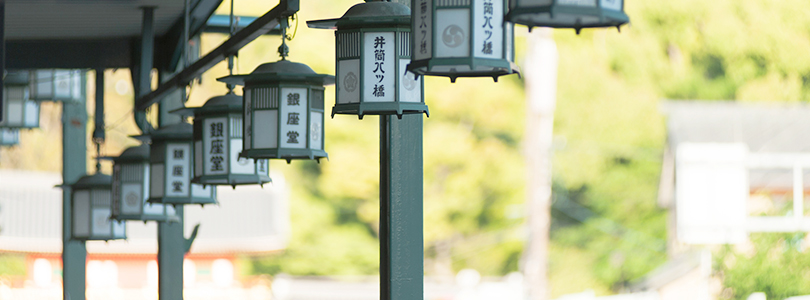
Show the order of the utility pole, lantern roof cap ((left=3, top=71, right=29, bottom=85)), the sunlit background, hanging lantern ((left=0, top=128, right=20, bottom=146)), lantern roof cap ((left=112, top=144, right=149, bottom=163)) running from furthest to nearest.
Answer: the sunlit background, the utility pole, hanging lantern ((left=0, top=128, right=20, bottom=146)), lantern roof cap ((left=3, top=71, right=29, bottom=85)), lantern roof cap ((left=112, top=144, right=149, bottom=163))

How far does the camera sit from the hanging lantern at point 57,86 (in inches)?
336

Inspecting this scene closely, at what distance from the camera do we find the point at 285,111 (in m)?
3.77

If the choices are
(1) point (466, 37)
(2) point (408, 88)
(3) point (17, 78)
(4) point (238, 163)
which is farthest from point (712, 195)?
(1) point (466, 37)

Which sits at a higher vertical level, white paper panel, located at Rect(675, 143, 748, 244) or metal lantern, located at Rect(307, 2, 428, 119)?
metal lantern, located at Rect(307, 2, 428, 119)

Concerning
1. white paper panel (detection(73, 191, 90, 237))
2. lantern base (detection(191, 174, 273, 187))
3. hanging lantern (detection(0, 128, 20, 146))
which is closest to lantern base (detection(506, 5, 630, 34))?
lantern base (detection(191, 174, 273, 187))

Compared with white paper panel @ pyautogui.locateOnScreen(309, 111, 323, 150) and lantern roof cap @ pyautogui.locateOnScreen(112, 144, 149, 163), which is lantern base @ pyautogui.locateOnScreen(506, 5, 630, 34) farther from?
lantern roof cap @ pyautogui.locateOnScreen(112, 144, 149, 163)

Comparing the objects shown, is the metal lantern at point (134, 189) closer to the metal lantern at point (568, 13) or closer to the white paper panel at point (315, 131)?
the white paper panel at point (315, 131)

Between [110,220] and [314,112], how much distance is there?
2984 mm

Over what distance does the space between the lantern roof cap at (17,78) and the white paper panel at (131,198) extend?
128 inches

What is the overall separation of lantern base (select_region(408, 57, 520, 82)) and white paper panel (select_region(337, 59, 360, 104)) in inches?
20.4

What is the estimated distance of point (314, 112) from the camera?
12.6 feet

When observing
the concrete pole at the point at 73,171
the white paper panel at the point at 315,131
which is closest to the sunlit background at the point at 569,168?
the concrete pole at the point at 73,171

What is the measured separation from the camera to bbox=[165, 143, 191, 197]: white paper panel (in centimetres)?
526

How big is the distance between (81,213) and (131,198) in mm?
870
